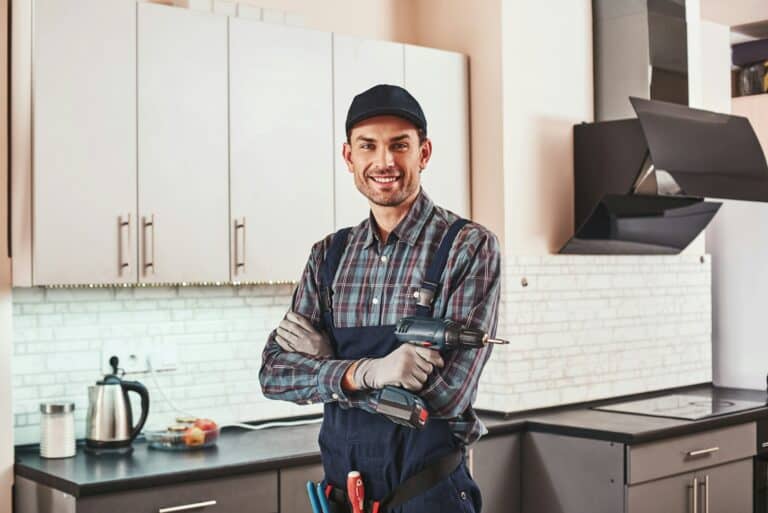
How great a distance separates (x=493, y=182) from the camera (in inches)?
163

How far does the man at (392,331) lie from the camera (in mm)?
2180

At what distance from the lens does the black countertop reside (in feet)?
9.48

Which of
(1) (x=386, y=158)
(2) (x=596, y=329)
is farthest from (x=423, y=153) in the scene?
(2) (x=596, y=329)

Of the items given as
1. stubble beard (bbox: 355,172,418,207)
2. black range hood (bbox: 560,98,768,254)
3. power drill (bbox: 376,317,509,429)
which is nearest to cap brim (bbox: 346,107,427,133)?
stubble beard (bbox: 355,172,418,207)

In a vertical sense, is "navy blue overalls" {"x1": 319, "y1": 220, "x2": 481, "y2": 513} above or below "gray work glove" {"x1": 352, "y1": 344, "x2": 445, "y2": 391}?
below

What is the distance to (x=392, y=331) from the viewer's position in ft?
7.42

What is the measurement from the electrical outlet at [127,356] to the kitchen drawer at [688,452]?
69.7 inches

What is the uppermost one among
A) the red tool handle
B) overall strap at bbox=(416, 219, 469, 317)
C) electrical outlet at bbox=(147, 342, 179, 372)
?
overall strap at bbox=(416, 219, 469, 317)

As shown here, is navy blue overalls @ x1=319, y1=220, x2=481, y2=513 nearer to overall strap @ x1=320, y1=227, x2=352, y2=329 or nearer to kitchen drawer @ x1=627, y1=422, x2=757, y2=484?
Result: overall strap @ x1=320, y1=227, x2=352, y2=329

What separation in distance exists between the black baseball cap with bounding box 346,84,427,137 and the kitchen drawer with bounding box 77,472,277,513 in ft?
4.18

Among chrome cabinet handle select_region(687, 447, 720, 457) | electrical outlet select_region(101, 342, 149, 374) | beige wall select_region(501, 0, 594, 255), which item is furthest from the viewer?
beige wall select_region(501, 0, 594, 255)

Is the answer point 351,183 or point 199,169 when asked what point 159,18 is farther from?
point 351,183

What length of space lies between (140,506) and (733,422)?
2.47m

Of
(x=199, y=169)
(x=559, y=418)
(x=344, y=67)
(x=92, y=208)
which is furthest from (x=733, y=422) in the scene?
(x=92, y=208)
